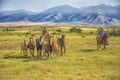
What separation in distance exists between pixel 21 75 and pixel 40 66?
2.33 meters

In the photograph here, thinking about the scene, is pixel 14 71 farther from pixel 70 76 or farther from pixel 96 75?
pixel 96 75

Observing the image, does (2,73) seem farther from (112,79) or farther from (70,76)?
(112,79)

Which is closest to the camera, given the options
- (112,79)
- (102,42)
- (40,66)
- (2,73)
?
(112,79)

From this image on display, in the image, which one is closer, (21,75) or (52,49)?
(21,75)

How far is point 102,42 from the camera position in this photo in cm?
2470

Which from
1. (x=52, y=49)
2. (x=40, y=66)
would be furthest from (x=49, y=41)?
(x=40, y=66)

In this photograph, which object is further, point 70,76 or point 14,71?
point 14,71

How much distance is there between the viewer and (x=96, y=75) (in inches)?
526

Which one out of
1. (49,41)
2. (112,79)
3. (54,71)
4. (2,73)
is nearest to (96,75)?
(112,79)

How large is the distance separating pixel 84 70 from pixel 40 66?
254 cm

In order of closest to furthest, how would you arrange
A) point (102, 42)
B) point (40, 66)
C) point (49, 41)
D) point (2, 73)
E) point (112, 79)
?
point (112, 79)
point (2, 73)
point (40, 66)
point (49, 41)
point (102, 42)

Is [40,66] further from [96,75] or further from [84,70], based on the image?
[96,75]

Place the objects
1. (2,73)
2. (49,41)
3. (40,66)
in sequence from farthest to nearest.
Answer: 1. (49,41)
2. (40,66)
3. (2,73)

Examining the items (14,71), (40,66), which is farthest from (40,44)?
(14,71)
